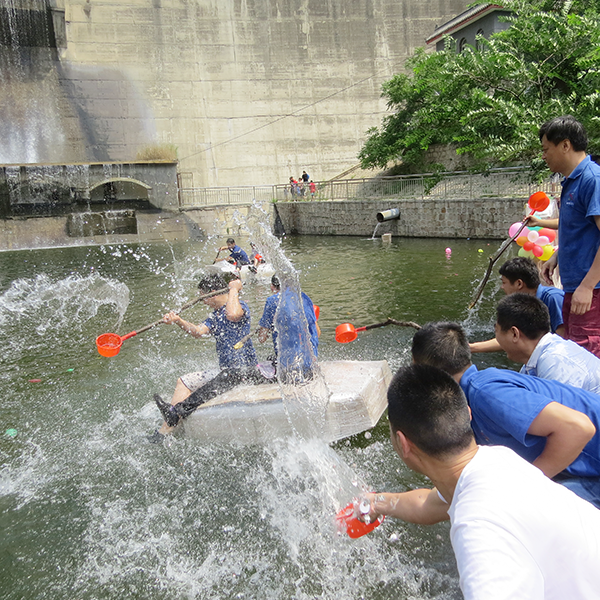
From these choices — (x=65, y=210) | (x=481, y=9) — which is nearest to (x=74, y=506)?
(x=65, y=210)

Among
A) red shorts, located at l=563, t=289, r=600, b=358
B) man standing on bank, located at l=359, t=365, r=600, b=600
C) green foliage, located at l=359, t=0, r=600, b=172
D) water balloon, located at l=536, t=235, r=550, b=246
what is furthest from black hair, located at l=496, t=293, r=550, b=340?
green foliage, located at l=359, t=0, r=600, b=172

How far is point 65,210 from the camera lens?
27969 millimetres

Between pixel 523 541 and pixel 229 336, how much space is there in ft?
13.7

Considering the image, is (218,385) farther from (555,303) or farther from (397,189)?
(397,189)

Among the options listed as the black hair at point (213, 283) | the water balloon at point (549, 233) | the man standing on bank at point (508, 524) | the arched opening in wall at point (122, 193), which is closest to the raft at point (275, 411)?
the black hair at point (213, 283)

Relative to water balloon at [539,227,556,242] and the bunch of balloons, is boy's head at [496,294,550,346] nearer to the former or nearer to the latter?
the bunch of balloons

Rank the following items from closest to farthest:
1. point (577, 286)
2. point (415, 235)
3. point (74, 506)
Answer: point (577, 286)
point (74, 506)
point (415, 235)

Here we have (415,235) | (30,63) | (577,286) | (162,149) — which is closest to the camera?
(577,286)

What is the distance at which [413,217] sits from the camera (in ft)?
72.0

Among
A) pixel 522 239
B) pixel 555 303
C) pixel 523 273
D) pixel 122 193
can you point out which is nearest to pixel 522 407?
pixel 523 273

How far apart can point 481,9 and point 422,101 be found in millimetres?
5805

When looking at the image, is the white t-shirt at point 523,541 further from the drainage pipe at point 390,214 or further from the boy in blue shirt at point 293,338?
the drainage pipe at point 390,214

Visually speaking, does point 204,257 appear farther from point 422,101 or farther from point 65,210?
point 422,101

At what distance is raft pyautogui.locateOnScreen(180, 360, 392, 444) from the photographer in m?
4.79
